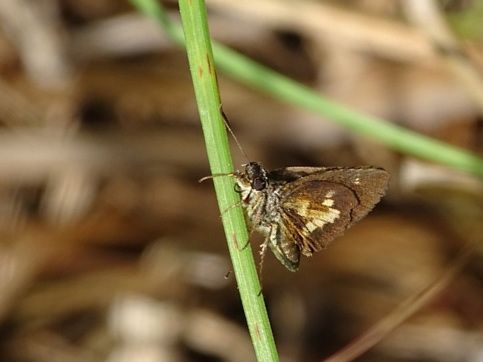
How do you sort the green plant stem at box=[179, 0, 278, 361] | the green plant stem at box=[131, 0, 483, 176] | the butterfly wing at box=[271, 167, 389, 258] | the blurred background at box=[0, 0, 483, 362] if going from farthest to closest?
the blurred background at box=[0, 0, 483, 362] → the green plant stem at box=[131, 0, 483, 176] → the butterfly wing at box=[271, 167, 389, 258] → the green plant stem at box=[179, 0, 278, 361]

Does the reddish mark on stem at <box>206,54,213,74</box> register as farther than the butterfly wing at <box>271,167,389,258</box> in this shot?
No

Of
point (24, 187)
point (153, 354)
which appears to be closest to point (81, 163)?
point (24, 187)

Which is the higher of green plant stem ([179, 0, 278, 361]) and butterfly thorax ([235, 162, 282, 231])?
butterfly thorax ([235, 162, 282, 231])

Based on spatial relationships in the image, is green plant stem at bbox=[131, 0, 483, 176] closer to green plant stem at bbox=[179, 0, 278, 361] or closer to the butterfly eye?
the butterfly eye

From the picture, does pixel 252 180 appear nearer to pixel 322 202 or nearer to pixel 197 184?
pixel 322 202

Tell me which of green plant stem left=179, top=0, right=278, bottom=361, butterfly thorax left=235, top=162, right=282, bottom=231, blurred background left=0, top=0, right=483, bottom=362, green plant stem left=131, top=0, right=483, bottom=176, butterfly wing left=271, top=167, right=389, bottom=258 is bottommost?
green plant stem left=179, top=0, right=278, bottom=361

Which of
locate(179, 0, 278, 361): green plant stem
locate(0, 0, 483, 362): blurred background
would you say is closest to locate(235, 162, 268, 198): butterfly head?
locate(179, 0, 278, 361): green plant stem

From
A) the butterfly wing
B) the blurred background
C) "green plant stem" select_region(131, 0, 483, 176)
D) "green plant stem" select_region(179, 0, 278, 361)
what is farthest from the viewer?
the blurred background
